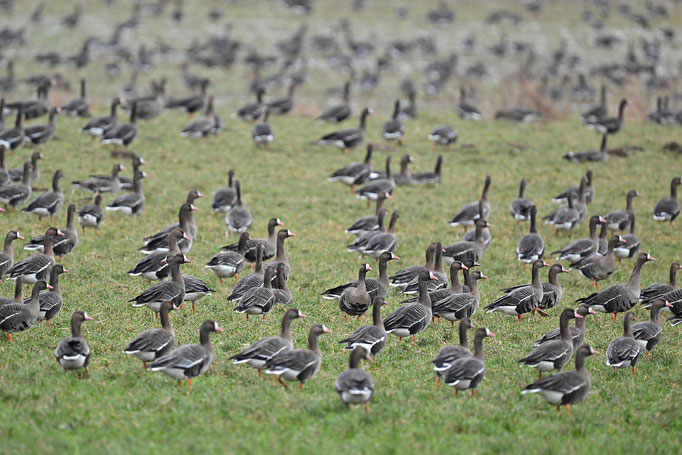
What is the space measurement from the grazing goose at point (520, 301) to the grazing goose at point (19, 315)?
313 inches

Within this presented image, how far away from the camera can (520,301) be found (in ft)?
49.7

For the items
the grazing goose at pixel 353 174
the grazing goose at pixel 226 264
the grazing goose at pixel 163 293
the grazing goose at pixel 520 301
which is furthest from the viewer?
the grazing goose at pixel 353 174

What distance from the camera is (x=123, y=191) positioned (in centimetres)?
2394

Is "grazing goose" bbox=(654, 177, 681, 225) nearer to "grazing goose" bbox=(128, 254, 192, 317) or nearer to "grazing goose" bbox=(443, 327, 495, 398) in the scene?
"grazing goose" bbox=(443, 327, 495, 398)

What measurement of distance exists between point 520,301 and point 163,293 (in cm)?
658

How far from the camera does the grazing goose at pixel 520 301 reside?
49.8ft

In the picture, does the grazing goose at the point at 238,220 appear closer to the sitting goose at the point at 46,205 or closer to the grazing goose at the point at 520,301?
the sitting goose at the point at 46,205

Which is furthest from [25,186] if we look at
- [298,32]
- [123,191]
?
[298,32]

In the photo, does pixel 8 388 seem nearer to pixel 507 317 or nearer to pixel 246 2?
pixel 507 317

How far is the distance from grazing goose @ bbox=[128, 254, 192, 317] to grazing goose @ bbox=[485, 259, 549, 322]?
225 inches

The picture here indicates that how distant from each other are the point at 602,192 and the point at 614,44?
4042 centimetres

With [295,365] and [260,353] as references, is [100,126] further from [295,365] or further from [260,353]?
[295,365]

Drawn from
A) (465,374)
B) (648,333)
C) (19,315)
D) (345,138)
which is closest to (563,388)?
(465,374)

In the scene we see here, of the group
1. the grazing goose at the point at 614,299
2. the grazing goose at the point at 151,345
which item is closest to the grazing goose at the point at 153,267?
the grazing goose at the point at 151,345
